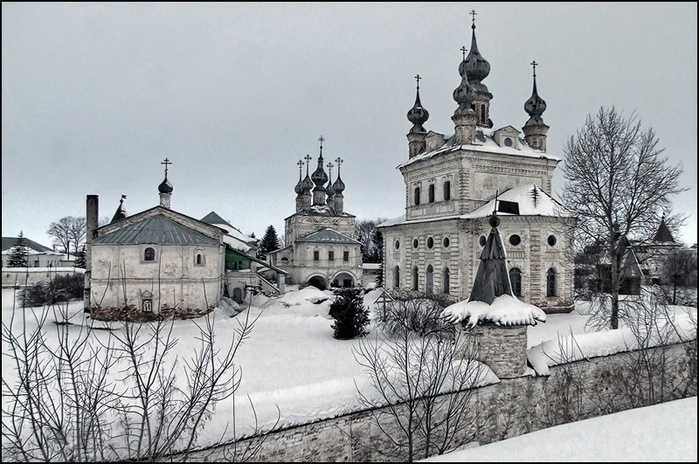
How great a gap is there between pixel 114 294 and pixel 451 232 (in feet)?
50.8

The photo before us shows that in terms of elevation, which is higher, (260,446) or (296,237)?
(296,237)

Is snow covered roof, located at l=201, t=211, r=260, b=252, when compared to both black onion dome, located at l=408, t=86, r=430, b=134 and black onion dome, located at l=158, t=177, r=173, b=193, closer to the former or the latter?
black onion dome, located at l=158, t=177, r=173, b=193

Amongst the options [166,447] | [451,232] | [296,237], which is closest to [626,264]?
[451,232]

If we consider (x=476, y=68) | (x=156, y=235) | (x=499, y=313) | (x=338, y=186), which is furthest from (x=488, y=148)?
(x=338, y=186)

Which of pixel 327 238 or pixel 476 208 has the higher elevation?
pixel 476 208

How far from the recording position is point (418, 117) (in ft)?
88.9

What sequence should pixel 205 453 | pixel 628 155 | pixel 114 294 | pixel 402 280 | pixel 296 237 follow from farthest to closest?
pixel 296 237
pixel 402 280
pixel 114 294
pixel 628 155
pixel 205 453

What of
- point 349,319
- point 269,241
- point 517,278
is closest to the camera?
point 349,319

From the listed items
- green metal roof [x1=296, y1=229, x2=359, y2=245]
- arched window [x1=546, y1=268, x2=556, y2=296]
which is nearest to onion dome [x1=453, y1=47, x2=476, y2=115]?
arched window [x1=546, y1=268, x2=556, y2=296]

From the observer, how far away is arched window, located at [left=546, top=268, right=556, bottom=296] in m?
21.0

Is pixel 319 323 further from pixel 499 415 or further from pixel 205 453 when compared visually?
pixel 205 453

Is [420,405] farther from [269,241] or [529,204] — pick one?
[269,241]

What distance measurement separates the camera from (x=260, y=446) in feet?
22.9

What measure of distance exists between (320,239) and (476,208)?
17694mm
